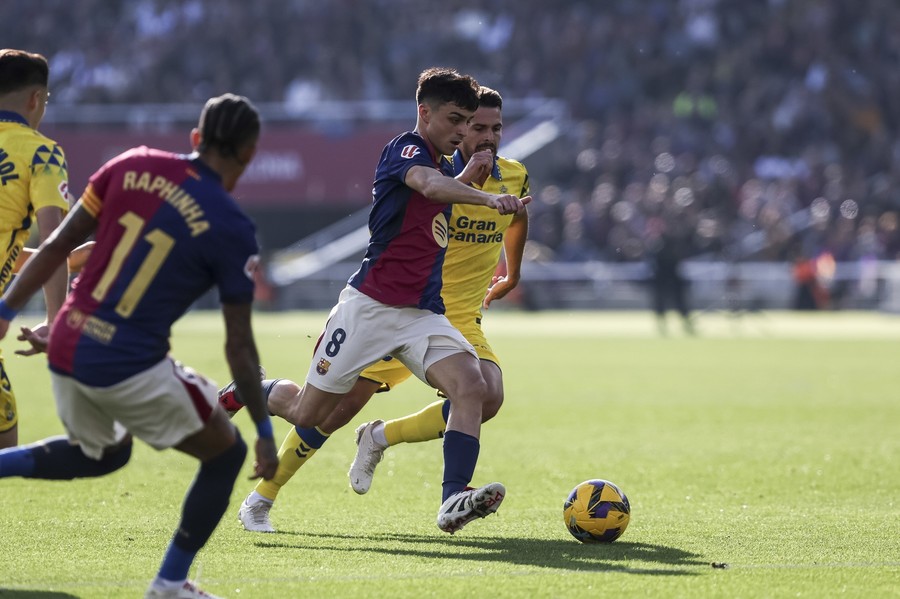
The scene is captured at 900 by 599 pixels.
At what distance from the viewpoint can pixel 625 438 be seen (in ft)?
40.3

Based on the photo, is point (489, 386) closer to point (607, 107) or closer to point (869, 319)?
point (869, 319)

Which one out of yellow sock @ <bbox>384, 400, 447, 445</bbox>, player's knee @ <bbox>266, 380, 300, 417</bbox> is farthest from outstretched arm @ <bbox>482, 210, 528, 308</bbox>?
player's knee @ <bbox>266, 380, 300, 417</bbox>

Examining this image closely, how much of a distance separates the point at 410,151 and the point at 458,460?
156 cm

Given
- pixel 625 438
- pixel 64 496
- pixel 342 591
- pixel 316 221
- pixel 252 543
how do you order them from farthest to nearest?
pixel 316 221, pixel 625 438, pixel 64 496, pixel 252 543, pixel 342 591

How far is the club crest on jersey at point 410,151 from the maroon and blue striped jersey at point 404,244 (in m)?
0.10

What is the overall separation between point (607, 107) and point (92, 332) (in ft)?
108

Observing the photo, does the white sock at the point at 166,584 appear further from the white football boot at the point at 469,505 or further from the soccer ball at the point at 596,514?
the soccer ball at the point at 596,514

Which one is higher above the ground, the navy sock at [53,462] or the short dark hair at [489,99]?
the short dark hair at [489,99]

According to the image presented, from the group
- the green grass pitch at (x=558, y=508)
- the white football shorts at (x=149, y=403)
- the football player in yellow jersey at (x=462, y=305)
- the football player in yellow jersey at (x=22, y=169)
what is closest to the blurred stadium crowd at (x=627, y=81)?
the green grass pitch at (x=558, y=508)

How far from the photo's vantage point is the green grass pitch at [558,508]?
6.00 meters

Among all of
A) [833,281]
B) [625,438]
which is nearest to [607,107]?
[833,281]

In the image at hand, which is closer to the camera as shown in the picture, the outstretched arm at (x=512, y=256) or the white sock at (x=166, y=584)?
the white sock at (x=166, y=584)

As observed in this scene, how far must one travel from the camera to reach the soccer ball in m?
7.13

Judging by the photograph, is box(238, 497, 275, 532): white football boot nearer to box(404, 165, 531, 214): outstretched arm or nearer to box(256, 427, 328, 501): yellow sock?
box(256, 427, 328, 501): yellow sock
